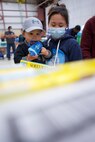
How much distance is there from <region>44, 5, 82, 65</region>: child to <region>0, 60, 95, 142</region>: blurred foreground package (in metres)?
0.78

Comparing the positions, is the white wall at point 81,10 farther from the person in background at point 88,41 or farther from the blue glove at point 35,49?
the blue glove at point 35,49

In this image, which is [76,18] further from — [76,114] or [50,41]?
[76,114]

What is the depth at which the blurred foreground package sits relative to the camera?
27 cm

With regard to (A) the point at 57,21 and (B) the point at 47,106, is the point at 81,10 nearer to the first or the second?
(A) the point at 57,21

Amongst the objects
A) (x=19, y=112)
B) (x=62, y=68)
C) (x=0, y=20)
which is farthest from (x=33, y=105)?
(x=0, y=20)

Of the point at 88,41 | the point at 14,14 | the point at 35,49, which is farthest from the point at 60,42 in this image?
the point at 14,14

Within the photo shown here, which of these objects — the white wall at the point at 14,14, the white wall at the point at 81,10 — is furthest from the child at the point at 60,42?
the white wall at the point at 14,14

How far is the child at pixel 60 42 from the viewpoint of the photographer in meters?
1.14

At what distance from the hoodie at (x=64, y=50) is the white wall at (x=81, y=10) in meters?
7.85

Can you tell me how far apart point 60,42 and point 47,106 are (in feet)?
2.99

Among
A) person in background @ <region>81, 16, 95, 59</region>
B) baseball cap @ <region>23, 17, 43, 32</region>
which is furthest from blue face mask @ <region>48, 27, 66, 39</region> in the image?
person in background @ <region>81, 16, 95, 59</region>

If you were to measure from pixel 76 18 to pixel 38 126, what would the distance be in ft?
32.9

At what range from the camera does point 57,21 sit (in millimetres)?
1227

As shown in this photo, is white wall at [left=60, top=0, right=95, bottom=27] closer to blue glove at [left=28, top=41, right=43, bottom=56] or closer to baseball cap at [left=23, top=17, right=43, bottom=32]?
baseball cap at [left=23, top=17, right=43, bottom=32]
